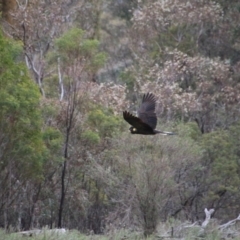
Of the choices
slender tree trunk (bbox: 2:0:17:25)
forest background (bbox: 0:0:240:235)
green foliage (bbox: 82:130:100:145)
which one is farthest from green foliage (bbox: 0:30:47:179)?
slender tree trunk (bbox: 2:0:17:25)

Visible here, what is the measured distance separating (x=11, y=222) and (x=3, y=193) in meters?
2.07

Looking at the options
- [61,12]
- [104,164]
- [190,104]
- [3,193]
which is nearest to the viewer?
[3,193]

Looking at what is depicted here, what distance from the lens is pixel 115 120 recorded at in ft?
79.0

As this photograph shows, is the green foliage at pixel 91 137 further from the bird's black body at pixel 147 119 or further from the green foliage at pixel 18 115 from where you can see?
the bird's black body at pixel 147 119

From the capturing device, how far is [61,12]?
98.4ft

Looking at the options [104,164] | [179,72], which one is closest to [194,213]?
[104,164]

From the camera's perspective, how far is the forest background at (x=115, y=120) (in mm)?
20438

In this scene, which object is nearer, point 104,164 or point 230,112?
point 104,164

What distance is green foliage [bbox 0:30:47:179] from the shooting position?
19422mm

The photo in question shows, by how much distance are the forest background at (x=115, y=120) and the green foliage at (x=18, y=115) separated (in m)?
0.03

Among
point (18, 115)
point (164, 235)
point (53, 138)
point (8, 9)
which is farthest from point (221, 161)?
point (8, 9)

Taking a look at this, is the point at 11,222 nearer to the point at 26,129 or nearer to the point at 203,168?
the point at 26,129

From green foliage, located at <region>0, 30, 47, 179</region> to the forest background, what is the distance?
0.03 metres

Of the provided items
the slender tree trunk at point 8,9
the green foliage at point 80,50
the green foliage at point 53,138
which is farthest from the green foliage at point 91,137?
the slender tree trunk at point 8,9
